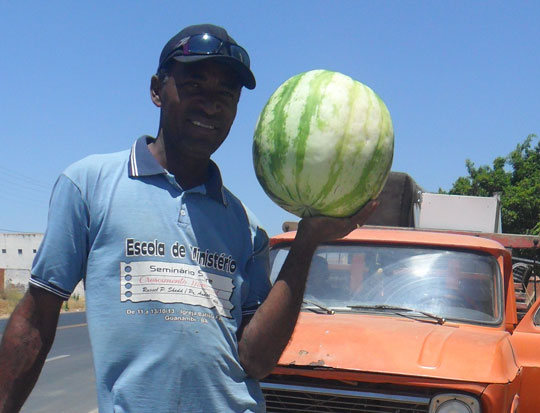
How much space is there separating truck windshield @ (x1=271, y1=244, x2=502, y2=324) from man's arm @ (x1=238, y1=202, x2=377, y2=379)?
2.04 m

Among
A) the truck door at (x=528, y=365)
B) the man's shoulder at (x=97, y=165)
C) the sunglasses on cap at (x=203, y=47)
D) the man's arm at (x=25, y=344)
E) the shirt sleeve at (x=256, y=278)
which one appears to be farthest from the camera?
the truck door at (x=528, y=365)

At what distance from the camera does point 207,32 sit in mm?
2148

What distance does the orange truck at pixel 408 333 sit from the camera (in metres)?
3.21

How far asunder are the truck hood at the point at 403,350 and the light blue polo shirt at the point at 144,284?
4.21ft

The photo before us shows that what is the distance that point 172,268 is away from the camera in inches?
78.0

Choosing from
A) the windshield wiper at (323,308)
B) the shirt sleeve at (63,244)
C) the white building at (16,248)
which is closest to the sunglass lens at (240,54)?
the shirt sleeve at (63,244)

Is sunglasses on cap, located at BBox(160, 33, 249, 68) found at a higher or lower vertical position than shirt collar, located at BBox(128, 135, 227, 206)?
higher

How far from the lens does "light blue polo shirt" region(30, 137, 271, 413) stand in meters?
1.91

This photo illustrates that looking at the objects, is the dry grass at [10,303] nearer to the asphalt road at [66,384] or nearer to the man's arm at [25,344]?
the asphalt road at [66,384]

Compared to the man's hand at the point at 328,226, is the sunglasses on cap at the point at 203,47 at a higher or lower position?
higher

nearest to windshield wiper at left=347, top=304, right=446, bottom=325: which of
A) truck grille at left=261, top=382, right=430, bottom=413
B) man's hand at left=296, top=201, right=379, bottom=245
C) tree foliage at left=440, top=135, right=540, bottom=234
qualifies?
truck grille at left=261, top=382, right=430, bottom=413

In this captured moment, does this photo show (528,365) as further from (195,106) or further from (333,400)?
(195,106)

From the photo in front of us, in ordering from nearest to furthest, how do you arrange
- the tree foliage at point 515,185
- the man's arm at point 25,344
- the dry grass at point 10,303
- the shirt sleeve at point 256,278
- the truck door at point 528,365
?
1. the man's arm at point 25,344
2. the shirt sleeve at point 256,278
3. the truck door at point 528,365
4. the tree foliage at point 515,185
5. the dry grass at point 10,303

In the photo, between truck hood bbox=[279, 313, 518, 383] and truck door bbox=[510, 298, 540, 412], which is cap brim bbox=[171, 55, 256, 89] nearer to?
truck hood bbox=[279, 313, 518, 383]
